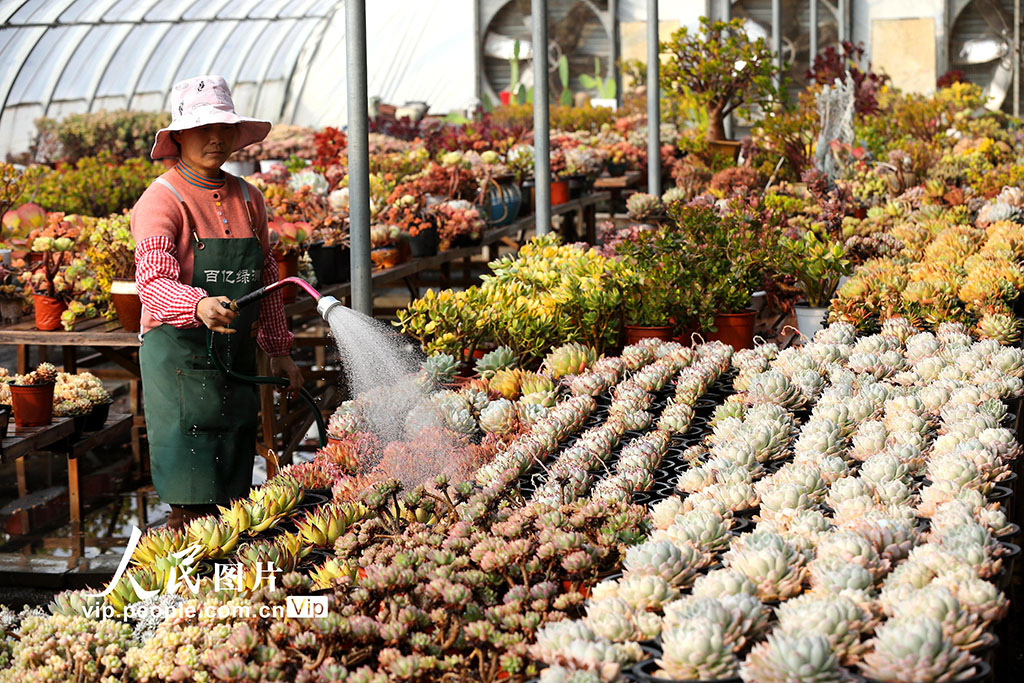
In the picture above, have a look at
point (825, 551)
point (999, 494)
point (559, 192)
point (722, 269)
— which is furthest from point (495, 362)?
point (559, 192)

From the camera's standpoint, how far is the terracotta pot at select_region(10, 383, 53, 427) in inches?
147

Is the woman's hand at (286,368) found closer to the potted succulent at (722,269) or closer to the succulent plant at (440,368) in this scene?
the succulent plant at (440,368)

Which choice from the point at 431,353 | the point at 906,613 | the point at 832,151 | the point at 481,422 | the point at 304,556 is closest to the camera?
the point at 906,613

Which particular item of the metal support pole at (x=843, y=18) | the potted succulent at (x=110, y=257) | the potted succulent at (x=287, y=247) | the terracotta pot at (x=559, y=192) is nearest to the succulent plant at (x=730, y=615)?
the potted succulent at (x=110, y=257)

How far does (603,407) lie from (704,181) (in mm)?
5051

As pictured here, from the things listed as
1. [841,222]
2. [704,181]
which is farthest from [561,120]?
[841,222]

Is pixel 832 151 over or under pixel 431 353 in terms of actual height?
over

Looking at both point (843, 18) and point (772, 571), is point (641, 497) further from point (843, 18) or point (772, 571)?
point (843, 18)

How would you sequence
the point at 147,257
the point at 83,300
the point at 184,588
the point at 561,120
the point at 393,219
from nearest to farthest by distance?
the point at 184,588 < the point at 147,257 < the point at 83,300 < the point at 393,219 < the point at 561,120

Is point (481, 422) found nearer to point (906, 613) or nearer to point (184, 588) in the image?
point (184, 588)

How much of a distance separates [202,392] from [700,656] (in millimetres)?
1876

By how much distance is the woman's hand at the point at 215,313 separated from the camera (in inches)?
97.9

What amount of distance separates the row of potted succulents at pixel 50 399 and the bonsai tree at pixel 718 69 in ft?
17.4

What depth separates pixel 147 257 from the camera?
8.80 ft
